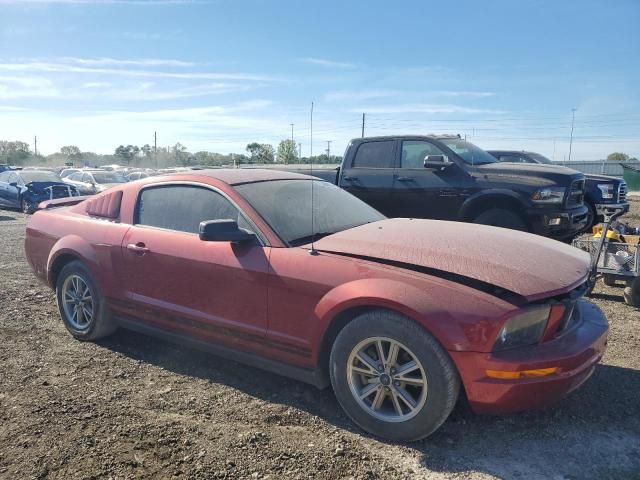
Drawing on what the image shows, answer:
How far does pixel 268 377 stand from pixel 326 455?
1104 mm

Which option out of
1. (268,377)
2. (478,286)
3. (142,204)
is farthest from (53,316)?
(478,286)

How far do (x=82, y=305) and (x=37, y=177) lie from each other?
15089mm

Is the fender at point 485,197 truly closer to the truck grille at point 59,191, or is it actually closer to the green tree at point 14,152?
the truck grille at point 59,191

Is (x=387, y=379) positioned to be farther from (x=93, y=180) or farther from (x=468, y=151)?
(x=93, y=180)

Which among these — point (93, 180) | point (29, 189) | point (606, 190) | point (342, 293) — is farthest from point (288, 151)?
point (93, 180)

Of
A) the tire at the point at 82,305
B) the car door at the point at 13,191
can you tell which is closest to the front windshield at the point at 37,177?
the car door at the point at 13,191

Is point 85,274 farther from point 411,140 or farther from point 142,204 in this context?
point 411,140

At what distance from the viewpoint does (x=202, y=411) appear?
3.30 m

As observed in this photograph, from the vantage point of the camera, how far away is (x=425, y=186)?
7133mm

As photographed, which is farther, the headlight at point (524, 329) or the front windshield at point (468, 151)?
the front windshield at point (468, 151)

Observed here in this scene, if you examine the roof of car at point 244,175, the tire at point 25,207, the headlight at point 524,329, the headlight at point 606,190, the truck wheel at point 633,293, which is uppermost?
the roof of car at point 244,175

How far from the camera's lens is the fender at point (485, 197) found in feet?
21.2

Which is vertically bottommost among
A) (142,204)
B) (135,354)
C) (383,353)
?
(135,354)

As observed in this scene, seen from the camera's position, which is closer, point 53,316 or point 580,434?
point 580,434
